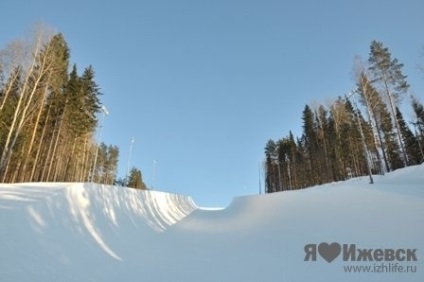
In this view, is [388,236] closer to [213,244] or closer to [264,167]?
[213,244]

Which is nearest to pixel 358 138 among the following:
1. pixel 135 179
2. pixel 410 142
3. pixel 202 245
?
pixel 410 142

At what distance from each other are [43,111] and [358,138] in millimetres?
45278

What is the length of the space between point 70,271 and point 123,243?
3.81m

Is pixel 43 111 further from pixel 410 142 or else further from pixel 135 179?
pixel 135 179

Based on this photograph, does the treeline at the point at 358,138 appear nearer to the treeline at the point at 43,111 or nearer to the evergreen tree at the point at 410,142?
the evergreen tree at the point at 410,142

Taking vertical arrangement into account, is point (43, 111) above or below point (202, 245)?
above

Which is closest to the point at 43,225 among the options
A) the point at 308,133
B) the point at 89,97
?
the point at 89,97

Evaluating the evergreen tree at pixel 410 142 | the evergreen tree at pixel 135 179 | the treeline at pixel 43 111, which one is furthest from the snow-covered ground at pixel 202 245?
the evergreen tree at pixel 135 179

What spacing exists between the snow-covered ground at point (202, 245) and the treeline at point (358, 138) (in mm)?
15491

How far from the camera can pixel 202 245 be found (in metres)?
10.2

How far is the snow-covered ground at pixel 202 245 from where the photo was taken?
6.38 m

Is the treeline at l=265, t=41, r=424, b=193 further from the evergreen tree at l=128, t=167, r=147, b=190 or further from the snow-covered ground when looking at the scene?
the evergreen tree at l=128, t=167, r=147, b=190

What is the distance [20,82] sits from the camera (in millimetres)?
23031

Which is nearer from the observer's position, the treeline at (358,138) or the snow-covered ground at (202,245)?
the snow-covered ground at (202,245)
